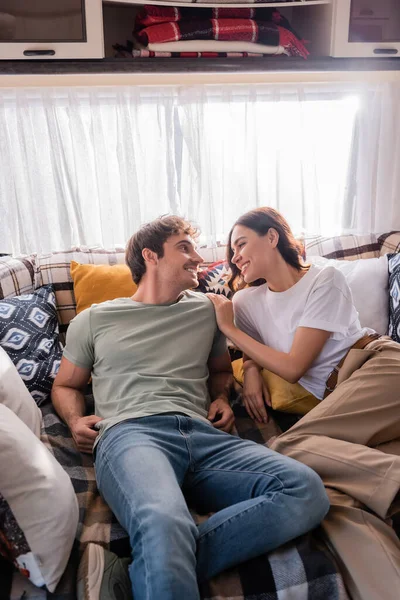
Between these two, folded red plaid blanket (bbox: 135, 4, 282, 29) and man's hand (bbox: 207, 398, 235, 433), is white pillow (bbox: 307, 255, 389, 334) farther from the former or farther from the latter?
folded red plaid blanket (bbox: 135, 4, 282, 29)

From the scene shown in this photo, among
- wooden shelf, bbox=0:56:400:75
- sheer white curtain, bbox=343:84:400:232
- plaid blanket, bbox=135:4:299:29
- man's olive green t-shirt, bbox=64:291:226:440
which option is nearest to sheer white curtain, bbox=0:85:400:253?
sheer white curtain, bbox=343:84:400:232

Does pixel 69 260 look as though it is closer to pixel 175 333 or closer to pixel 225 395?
pixel 175 333

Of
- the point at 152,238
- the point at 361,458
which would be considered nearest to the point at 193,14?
the point at 152,238

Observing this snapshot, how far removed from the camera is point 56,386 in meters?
1.72

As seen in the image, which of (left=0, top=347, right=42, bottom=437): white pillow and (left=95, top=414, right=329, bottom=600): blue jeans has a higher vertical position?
(left=0, top=347, right=42, bottom=437): white pillow

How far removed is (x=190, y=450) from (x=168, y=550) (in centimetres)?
36

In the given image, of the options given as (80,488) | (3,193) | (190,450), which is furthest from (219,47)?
(80,488)

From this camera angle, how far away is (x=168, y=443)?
1409 millimetres

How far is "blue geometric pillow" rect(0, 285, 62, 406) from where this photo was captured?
5.82 ft

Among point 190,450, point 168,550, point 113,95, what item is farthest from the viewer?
point 113,95

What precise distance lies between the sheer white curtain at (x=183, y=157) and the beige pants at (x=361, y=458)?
3.22ft

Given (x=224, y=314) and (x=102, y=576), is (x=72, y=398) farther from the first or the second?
(x=102, y=576)

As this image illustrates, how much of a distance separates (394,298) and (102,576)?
141cm

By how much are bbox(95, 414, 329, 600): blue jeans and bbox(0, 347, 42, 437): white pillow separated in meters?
0.20
